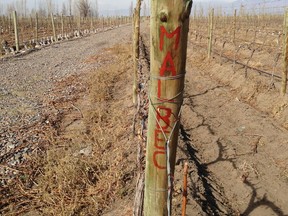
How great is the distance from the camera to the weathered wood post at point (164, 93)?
1.47 metres

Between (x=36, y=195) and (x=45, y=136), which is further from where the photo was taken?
(x=45, y=136)

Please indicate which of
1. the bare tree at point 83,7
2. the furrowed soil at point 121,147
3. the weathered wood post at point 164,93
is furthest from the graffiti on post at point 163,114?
the bare tree at point 83,7

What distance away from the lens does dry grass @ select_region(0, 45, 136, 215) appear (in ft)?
11.8

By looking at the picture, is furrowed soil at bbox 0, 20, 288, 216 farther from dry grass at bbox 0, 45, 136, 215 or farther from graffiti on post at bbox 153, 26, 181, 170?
graffiti on post at bbox 153, 26, 181, 170

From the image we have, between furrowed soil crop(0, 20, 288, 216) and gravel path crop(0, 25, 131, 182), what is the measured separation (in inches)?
1.3

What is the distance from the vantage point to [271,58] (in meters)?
11.5

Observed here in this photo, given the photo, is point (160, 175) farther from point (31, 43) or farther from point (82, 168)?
point (31, 43)

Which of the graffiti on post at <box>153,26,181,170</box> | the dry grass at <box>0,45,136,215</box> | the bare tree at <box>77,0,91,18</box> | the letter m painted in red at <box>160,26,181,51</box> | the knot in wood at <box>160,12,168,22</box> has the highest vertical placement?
the bare tree at <box>77,0,91,18</box>

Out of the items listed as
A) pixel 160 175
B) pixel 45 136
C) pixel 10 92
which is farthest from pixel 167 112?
pixel 10 92

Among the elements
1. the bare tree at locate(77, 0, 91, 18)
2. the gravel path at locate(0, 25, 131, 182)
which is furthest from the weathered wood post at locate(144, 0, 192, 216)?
the bare tree at locate(77, 0, 91, 18)

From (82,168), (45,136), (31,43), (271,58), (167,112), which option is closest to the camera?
(167,112)

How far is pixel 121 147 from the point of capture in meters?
4.82

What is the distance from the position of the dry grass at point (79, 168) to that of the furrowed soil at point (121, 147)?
1cm

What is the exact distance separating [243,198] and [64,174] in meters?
Answer: 2.38
